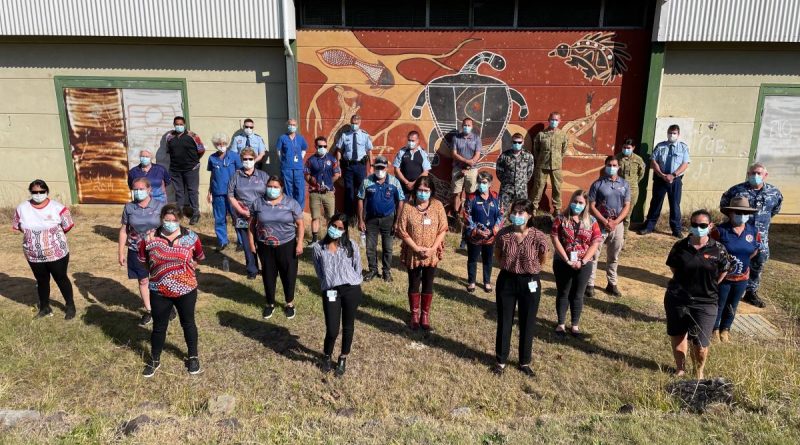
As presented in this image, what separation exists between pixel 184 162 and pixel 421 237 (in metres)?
6.09

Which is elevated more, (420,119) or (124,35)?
(124,35)

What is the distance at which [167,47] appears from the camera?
10.7 metres

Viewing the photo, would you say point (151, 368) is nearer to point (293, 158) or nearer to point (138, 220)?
point (138, 220)

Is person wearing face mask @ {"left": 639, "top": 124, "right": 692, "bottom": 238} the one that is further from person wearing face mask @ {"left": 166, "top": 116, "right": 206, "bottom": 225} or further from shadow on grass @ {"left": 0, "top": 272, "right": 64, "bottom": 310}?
shadow on grass @ {"left": 0, "top": 272, "right": 64, "bottom": 310}

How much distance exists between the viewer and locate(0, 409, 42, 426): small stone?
4754mm

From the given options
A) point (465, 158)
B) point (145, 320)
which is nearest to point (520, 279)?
point (145, 320)

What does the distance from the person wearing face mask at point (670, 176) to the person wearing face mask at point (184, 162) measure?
27.4ft

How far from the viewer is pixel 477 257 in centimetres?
786

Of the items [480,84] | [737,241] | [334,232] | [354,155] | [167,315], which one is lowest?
[167,315]

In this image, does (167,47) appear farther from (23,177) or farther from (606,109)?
(606,109)

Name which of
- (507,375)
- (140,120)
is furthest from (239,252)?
(507,375)

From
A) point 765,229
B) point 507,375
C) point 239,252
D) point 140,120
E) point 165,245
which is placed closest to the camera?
point 165,245

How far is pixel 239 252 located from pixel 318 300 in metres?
2.47

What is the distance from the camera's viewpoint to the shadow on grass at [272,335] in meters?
6.11
